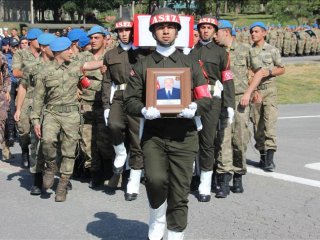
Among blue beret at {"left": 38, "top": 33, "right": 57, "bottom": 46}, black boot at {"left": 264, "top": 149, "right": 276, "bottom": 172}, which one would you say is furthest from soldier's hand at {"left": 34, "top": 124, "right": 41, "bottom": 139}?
black boot at {"left": 264, "top": 149, "right": 276, "bottom": 172}

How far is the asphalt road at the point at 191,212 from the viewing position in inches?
247

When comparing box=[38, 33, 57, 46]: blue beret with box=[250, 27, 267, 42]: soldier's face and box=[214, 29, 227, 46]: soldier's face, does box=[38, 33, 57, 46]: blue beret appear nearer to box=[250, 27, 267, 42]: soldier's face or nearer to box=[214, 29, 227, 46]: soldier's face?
box=[214, 29, 227, 46]: soldier's face

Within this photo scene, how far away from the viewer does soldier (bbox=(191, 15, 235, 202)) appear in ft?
24.2

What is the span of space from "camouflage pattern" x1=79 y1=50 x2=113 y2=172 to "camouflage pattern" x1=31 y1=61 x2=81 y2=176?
2.63 feet

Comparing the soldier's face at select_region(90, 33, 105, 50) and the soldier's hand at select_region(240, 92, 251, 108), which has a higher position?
the soldier's face at select_region(90, 33, 105, 50)

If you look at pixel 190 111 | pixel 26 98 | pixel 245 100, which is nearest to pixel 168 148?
pixel 190 111

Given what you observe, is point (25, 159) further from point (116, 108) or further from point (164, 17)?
point (164, 17)

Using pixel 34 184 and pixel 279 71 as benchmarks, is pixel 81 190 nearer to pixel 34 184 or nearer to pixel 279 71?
pixel 34 184

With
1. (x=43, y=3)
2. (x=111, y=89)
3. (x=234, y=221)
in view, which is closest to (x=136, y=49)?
(x=111, y=89)

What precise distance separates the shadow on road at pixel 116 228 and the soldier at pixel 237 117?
1.55 metres

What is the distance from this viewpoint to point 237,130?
7.89 m

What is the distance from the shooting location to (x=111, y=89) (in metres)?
7.80

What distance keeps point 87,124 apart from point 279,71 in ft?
8.89

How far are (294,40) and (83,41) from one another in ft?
95.3
